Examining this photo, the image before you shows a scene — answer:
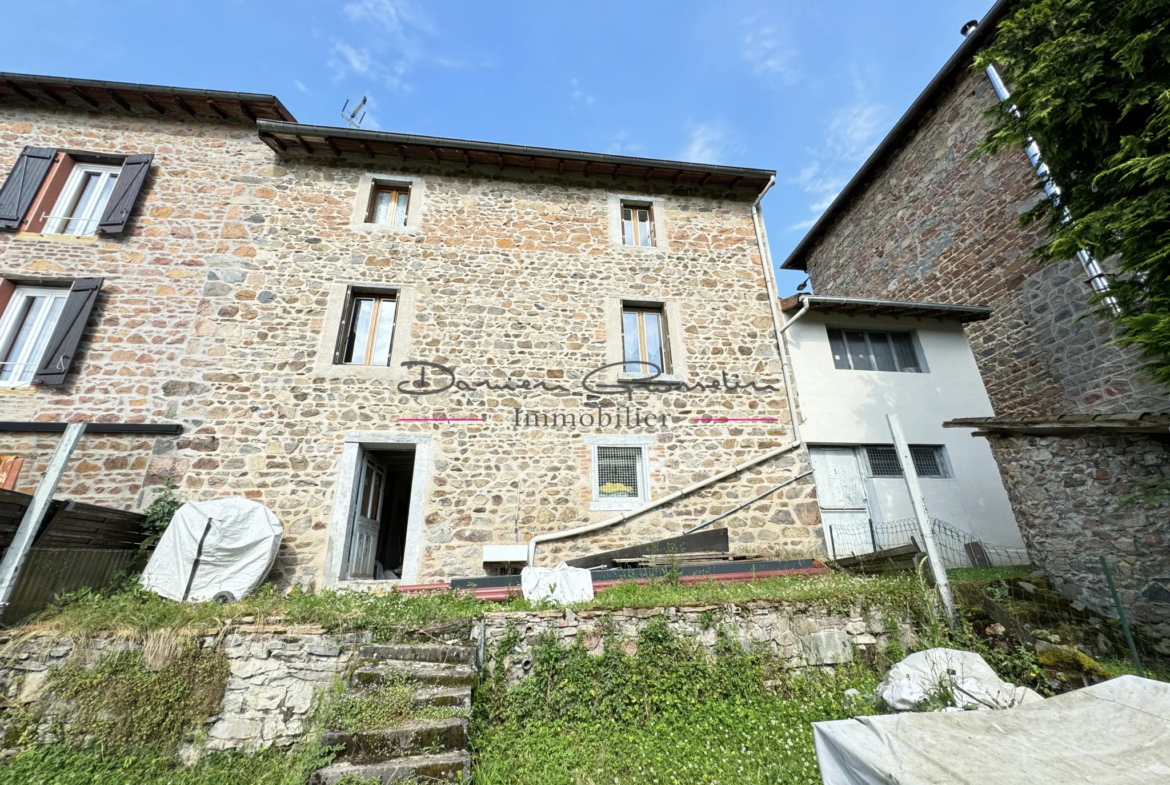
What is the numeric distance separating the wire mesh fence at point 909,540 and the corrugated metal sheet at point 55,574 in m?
9.05

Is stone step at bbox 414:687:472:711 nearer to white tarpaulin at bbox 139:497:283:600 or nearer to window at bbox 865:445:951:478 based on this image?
white tarpaulin at bbox 139:497:283:600

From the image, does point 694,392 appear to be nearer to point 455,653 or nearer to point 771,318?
point 771,318

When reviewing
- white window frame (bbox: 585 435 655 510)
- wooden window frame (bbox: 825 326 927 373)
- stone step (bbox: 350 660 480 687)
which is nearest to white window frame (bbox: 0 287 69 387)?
stone step (bbox: 350 660 480 687)

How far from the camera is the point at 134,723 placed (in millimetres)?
3326

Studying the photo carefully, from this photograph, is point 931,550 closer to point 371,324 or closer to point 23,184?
point 371,324

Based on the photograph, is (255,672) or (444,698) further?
(255,672)

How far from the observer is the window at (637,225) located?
8234 mm

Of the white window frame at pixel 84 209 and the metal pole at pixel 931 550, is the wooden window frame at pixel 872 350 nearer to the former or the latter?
the metal pole at pixel 931 550

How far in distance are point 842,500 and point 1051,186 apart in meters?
6.05

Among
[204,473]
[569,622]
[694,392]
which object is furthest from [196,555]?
[694,392]

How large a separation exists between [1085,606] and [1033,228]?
261 inches

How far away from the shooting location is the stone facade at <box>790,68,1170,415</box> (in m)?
7.26

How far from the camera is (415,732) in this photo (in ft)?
9.99

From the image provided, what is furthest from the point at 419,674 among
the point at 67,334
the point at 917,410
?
the point at 917,410
